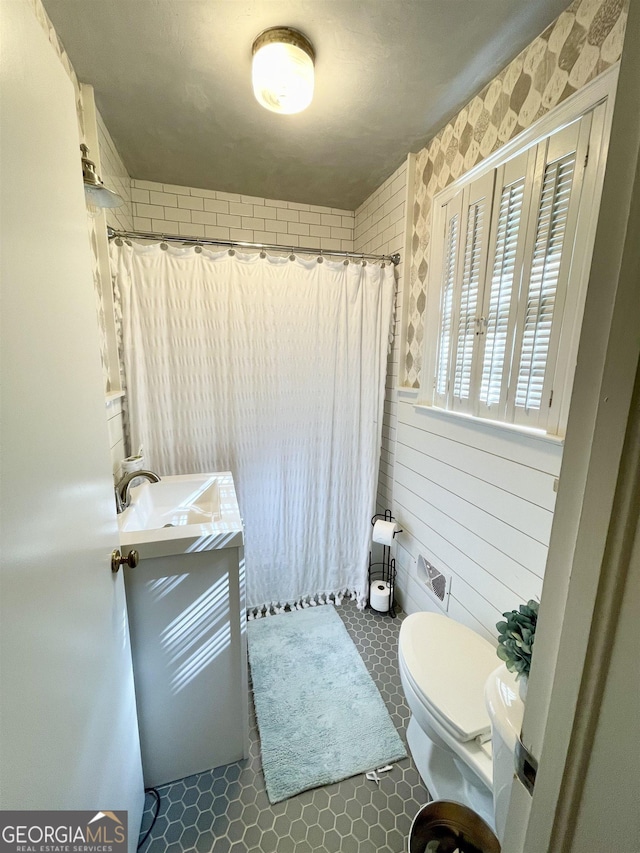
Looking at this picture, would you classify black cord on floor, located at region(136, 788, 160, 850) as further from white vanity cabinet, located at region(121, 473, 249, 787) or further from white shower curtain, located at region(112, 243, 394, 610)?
white shower curtain, located at region(112, 243, 394, 610)

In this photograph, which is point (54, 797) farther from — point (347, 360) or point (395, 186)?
point (395, 186)

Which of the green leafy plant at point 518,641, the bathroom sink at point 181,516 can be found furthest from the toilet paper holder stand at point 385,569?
the green leafy plant at point 518,641

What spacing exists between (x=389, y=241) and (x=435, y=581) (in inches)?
75.2

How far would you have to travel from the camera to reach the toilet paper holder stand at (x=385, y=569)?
6.79 feet

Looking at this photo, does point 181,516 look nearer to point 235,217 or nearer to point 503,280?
point 503,280

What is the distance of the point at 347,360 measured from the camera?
1.99 metres

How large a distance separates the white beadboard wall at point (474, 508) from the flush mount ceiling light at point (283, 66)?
1.33 m

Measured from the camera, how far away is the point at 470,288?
4.74 ft

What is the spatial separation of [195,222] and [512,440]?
86.7 inches

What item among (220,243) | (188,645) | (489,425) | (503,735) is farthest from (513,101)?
(188,645)

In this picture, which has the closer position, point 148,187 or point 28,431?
point 28,431

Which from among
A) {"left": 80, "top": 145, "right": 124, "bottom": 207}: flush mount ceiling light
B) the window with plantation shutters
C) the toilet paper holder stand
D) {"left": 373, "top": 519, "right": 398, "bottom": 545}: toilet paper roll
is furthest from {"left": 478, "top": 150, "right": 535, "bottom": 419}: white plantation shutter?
{"left": 80, "top": 145, "right": 124, "bottom": 207}: flush mount ceiling light

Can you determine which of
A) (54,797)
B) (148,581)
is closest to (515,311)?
(148,581)

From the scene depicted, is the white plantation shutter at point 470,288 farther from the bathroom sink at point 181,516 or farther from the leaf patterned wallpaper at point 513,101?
the bathroom sink at point 181,516
